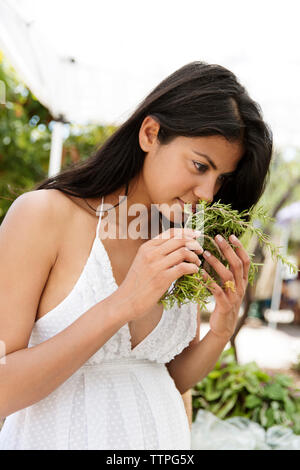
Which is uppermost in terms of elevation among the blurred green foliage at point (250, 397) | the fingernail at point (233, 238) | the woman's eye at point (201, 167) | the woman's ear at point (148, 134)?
the woman's ear at point (148, 134)

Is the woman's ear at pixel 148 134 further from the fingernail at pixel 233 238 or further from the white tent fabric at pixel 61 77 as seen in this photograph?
the white tent fabric at pixel 61 77

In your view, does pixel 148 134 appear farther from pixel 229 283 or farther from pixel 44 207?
→ pixel 229 283

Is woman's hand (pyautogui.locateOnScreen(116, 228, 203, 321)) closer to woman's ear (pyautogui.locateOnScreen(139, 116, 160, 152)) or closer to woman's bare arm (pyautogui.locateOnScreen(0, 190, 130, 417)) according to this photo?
woman's bare arm (pyautogui.locateOnScreen(0, 190, 130, 417))

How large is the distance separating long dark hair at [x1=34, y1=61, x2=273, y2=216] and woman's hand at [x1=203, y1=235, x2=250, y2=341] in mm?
424

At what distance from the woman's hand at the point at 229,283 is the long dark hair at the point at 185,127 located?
0.42m

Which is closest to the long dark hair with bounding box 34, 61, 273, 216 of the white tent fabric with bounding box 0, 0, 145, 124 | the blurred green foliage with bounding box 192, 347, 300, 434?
the white tent fabric with bounding box 0, 0, 145, 124

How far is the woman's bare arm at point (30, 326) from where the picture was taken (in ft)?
3.95

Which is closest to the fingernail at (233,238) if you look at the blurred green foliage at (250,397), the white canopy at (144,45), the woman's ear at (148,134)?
the woman's ear at (148,134)

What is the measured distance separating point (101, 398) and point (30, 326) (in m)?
0.38

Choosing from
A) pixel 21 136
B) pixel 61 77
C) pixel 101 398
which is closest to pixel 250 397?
pixel 101 398

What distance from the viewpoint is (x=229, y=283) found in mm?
1444

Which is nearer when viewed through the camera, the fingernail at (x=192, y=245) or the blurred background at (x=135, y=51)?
the fingernail at (x=192, y=245)

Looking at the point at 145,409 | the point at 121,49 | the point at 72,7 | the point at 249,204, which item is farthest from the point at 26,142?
the point at 145,409

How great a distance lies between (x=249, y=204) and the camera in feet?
6.61
